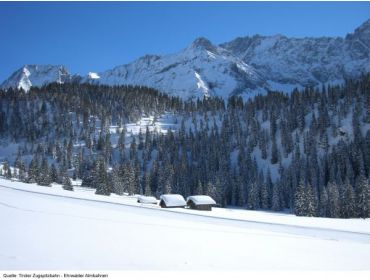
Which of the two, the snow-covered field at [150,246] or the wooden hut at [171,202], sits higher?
the snow-covered field at [150,246]

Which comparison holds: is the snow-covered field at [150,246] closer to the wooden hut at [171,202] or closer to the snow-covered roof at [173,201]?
the wooden hut at [171,202]

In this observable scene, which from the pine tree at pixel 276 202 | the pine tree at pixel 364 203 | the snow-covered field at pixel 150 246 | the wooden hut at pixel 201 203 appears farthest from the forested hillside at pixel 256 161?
the snow-covered field at pixel 150 246

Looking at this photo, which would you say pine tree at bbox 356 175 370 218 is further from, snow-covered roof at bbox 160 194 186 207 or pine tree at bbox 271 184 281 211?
snow-covered roof at bbox 160 194 186 207

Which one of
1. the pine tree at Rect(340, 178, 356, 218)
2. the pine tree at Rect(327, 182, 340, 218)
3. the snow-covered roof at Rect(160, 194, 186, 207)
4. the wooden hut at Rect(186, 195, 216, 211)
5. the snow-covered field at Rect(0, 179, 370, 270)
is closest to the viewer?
the snow-covered field at Rect(0, 179, 370, 270)

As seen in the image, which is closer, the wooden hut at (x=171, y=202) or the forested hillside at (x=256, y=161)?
the wooden hut at (x=171, y=202)

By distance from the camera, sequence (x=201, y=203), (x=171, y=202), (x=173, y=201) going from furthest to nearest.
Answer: (x=201, y=203) → (x=173, y=201) → (x=171, y=202)

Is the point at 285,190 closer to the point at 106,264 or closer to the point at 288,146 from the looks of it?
the point at 288,146

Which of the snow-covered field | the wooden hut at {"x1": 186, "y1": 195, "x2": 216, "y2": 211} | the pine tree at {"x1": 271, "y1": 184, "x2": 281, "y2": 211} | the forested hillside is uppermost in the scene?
the forested hillside

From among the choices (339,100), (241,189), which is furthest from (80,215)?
(339,100)

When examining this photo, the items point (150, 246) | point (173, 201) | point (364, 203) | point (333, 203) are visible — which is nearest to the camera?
point (150, 246)

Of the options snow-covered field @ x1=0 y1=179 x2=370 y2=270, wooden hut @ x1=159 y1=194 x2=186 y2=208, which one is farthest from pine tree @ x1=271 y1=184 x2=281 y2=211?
snow-covered field @ x1=0 y1=179 x2=370 y2=270

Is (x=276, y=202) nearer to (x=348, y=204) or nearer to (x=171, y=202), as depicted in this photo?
(x=348, y=204)

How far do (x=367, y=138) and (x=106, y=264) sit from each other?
14771 centimetres

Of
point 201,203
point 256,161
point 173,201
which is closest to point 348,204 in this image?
point 201,203
